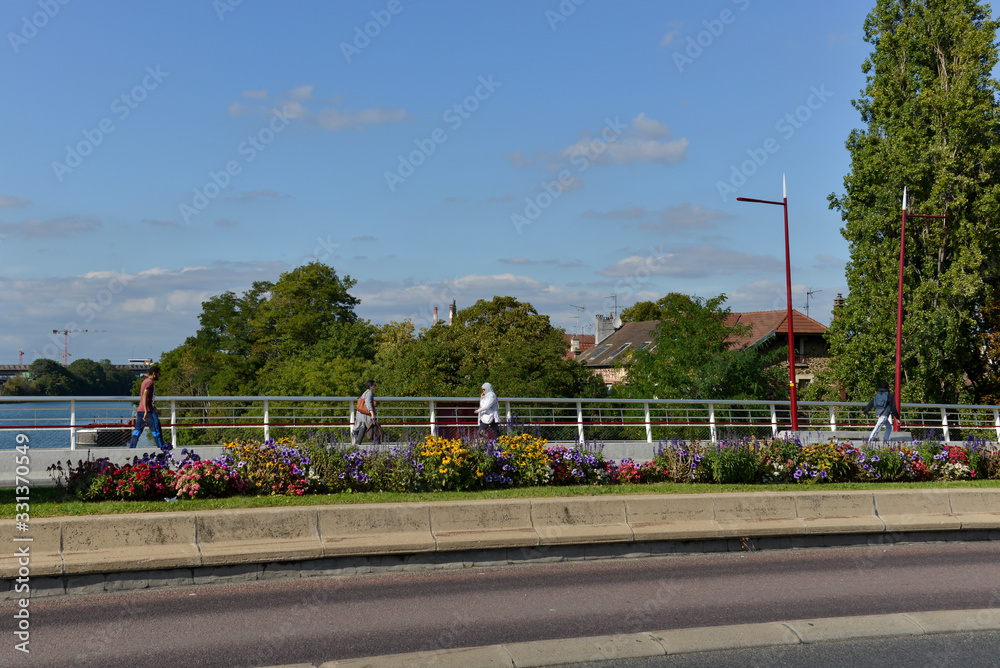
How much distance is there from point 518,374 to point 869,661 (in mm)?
32732

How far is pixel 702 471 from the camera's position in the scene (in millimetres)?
11805

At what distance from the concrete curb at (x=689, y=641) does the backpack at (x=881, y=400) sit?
12693 millimetres

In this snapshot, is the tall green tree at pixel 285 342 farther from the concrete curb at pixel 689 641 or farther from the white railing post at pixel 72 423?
the concrete curb at pixel 689 641

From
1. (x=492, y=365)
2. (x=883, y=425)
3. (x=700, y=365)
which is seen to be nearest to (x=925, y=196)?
(x=700, y=365)

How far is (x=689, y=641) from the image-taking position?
641 centimetres

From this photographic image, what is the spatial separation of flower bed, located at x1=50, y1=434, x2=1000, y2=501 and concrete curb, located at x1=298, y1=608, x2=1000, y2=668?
14.4 ft

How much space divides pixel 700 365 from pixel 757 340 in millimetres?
22278

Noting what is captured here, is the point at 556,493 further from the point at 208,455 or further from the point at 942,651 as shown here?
the point at 208,455

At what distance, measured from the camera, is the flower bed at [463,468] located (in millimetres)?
9547

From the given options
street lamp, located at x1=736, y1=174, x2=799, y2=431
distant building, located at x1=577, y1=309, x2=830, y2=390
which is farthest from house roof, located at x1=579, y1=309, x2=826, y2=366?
street lamp, located at x1=736, y1=174, x2=799, y2=431

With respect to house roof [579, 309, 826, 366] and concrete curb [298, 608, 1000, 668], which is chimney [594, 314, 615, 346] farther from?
concrete curb [298, 608, 1000, 668]

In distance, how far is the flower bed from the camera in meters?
9.55

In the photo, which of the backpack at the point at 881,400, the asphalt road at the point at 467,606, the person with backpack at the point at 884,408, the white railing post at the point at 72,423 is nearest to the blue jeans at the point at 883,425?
the person with backpack at the point at 884,408

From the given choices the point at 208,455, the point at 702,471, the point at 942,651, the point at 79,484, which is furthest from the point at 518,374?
the point at 942,651
